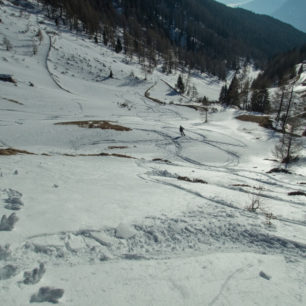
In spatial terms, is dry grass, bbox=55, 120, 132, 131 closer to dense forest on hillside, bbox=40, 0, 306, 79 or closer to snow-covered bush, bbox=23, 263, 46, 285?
snow-covered bush, bbox=23, 263, 46, 285

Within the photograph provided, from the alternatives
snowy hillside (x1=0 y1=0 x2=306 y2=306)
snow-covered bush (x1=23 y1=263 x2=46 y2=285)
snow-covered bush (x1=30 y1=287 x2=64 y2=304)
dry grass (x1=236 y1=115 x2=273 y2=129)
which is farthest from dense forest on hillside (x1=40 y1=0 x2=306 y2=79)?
snow-covered bush (x1=30 y1=287 x2=64 y2=304)

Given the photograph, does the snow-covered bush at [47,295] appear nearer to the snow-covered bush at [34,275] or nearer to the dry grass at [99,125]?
the snow-covered bush at [34,275]

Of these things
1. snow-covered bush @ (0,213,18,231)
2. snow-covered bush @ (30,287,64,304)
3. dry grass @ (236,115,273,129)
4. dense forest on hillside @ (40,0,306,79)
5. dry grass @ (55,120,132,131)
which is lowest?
snow-covered bush @ (30,287,64,304)

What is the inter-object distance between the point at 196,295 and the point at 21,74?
58020mm

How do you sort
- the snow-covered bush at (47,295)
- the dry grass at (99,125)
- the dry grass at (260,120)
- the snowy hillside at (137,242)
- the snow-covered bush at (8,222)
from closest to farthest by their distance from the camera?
1. the snow-covered bush at (47,295)
2. the snowy hillside at (137,242)
3. the snow-covered bush at (8,222)
4. the dry grass at (99,125)
5. the dry grass at (260,120)

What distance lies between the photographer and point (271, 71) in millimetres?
123812

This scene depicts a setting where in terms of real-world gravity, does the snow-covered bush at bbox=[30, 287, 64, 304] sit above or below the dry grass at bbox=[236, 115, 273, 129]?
below

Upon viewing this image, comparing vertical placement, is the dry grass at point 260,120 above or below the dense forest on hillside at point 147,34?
below

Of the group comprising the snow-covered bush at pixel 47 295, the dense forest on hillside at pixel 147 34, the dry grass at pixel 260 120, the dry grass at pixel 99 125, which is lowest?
the snow-covered bush at pixel 47 295

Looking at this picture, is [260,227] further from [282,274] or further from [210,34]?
[210,34]

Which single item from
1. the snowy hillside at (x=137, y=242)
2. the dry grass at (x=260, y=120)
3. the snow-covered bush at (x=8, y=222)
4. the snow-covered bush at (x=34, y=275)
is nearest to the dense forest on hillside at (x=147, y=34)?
the dry grass at (x=260, y=120)

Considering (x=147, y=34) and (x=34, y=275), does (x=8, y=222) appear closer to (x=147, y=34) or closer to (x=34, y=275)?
(x=34, y=275)

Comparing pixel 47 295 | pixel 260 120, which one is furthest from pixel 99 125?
pixel 260 120

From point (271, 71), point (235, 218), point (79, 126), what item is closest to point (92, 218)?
point (235, 218)
